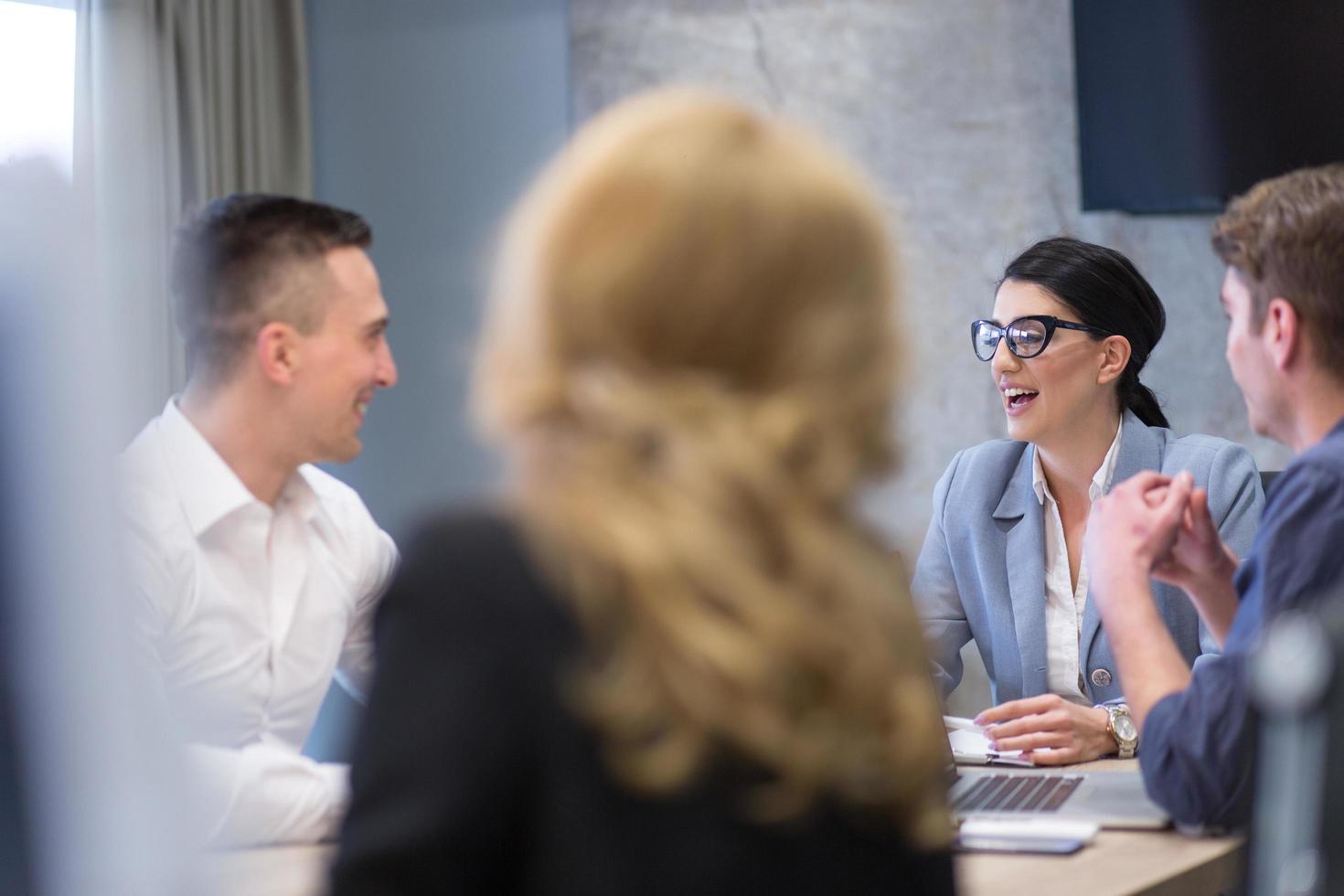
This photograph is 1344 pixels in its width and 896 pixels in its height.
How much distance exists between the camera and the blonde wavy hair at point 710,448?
33.6 inches

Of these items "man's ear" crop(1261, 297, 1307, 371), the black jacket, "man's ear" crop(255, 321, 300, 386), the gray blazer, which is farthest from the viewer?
the gray blazer

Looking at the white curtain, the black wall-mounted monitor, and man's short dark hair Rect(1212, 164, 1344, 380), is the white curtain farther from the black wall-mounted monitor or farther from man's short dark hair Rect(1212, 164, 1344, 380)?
man's short dark hair Rect(1212, 164, 1344, 380)

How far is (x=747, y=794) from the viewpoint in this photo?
89cm

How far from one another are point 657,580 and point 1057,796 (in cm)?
118

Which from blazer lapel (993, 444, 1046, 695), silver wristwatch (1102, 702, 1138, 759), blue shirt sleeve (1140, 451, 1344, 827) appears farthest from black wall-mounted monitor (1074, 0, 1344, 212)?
blue shirt sleeve (1140, 451, 1344, 827)

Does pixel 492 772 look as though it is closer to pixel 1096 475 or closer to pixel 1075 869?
pixel 1075 869

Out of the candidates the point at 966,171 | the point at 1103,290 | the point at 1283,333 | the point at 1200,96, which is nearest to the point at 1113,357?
the point at 1103,290

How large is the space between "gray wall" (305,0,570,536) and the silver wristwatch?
8.76 feet

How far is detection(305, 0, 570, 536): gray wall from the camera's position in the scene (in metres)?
4.55

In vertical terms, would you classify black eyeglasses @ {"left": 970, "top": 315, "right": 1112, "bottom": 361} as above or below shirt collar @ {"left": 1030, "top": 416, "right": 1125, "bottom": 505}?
above

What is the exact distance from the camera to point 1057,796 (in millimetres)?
1864

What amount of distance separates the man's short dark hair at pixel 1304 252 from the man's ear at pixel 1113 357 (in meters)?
1.12

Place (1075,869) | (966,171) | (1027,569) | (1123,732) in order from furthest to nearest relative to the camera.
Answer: (966,171), (1027,569), (1123,732), (1075,869)

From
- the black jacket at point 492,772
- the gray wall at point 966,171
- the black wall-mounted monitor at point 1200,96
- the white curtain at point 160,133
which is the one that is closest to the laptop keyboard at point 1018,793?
the black jacket at point 492,772
